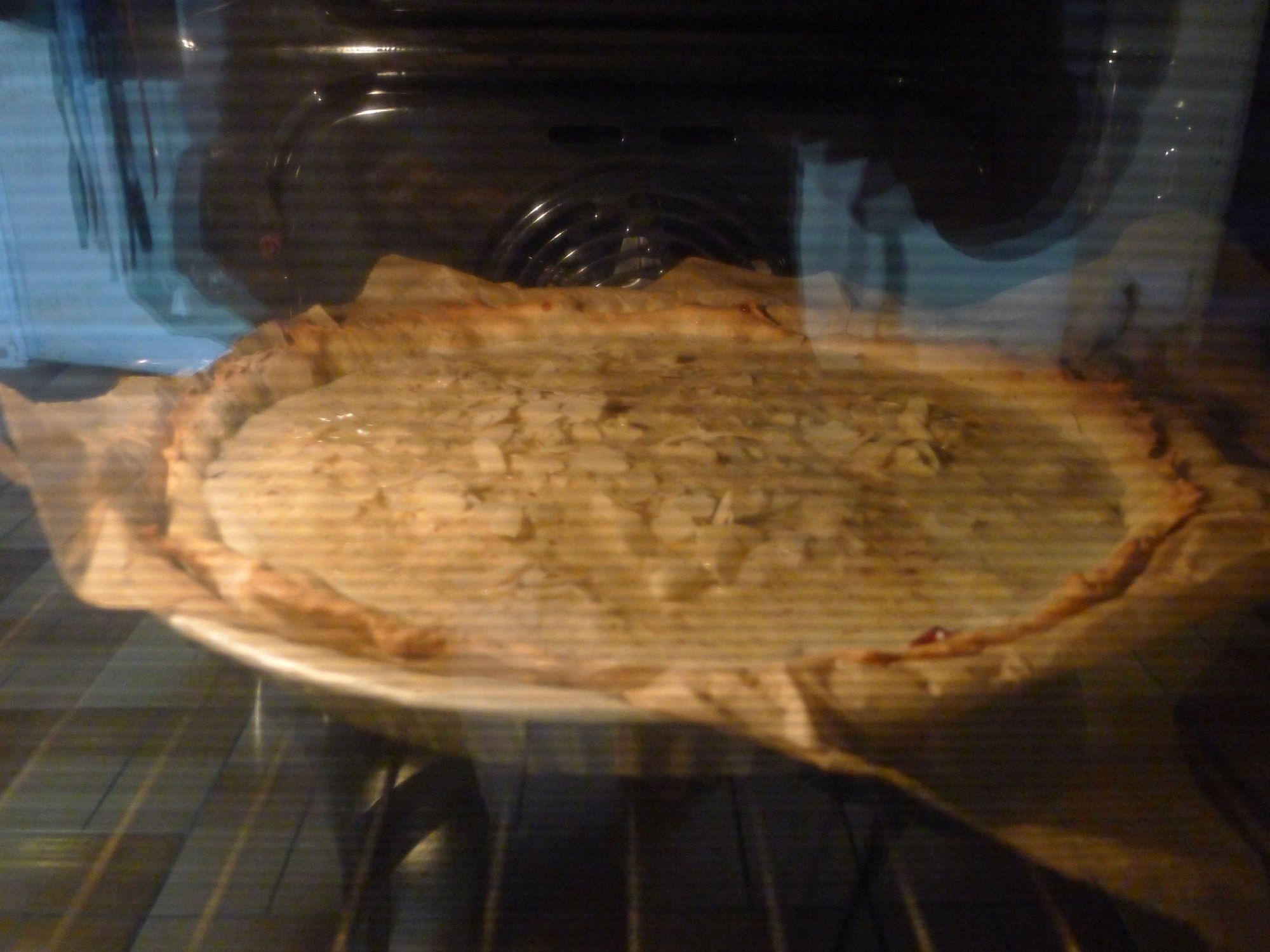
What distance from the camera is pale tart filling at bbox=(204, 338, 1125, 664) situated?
1.84 ft

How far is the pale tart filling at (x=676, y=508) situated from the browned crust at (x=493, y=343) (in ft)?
0.06

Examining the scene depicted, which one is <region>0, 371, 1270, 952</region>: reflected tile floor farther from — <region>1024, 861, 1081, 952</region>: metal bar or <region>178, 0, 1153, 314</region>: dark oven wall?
<region>178, 0, 1153, 314</region>: dark oven wall

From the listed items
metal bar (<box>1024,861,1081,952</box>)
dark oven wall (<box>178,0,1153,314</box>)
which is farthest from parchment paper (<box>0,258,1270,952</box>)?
dark oven wall (<box>178,0,1153,314</box>)

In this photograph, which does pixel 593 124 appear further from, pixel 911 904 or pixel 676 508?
pixel 911 904

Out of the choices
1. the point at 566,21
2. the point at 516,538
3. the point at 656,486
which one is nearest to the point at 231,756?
the point at 516,538

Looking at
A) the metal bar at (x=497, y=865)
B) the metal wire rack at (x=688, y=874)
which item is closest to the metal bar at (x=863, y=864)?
the metal wire rack at (x=688, y=874)

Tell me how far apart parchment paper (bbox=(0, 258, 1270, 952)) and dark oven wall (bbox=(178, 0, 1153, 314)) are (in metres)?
0.31

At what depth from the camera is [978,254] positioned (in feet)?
2.55

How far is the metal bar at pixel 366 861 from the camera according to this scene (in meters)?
0.47

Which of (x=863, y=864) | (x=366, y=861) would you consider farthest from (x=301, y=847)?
(x=863, y=864)

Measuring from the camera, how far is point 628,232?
2.91 ft

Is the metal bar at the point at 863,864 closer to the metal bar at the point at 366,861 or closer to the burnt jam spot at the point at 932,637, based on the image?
the burnt jam spot at the point at 932,637

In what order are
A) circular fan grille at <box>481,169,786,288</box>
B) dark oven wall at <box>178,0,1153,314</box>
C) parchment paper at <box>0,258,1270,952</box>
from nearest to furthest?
parchment paper at <box>0,258,1270,952</box> → dark oven wall at <box>178,0,1153,314</box> → circular fan grille at <box>481,169,786,288</box>

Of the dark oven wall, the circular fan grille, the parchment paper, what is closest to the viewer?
the parchment paper
